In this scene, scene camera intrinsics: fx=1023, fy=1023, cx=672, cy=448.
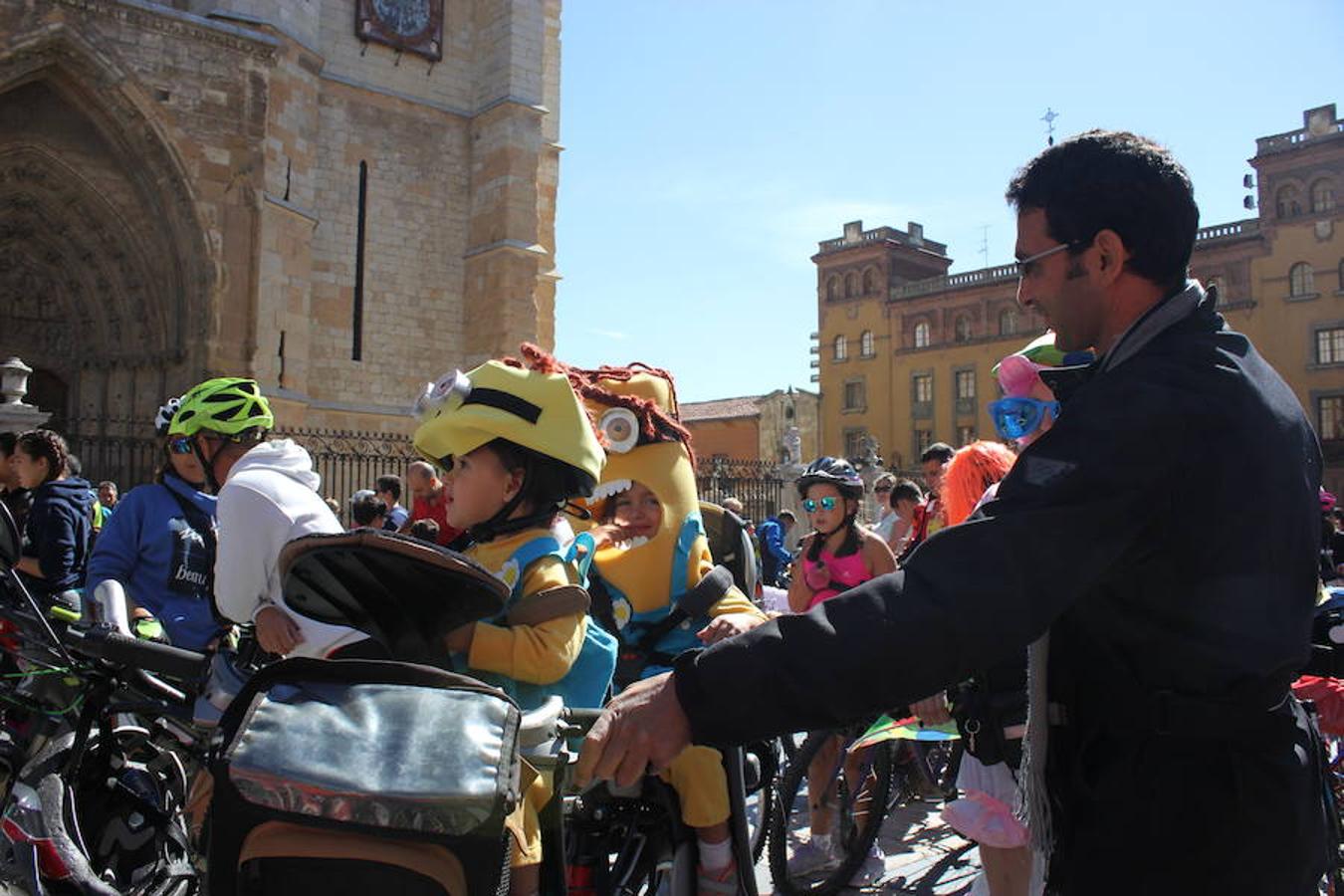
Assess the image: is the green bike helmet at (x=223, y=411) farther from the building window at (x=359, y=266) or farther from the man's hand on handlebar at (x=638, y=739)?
the building window at (x=359, y=266)

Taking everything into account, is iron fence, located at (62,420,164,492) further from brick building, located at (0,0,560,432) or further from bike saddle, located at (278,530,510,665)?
bike saddle, located at (278,530,510,665)

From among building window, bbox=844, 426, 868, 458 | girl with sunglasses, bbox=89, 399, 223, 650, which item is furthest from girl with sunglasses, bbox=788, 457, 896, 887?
building window, bbox=844, 426, 868, 458

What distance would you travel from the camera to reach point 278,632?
2.58 metres

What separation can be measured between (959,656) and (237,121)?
16947 mm

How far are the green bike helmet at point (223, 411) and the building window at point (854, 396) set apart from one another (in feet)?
153

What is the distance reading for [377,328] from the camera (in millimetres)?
19094

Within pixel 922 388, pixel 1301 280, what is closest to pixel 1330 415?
pixel 1301 280

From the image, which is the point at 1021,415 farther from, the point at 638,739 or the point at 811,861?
the point at 811,861

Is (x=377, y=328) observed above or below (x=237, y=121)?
below

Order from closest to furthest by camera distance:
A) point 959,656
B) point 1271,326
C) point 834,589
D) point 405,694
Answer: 1. point 959,656
2. point 405,694
3. point 834,589
4. point 1271,326

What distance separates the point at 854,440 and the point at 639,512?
46.2m

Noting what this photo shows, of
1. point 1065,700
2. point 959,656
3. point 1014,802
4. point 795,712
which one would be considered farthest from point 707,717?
point 1014,802

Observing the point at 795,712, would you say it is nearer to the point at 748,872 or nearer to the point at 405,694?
the point at 405,694

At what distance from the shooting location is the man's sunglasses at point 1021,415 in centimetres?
343
